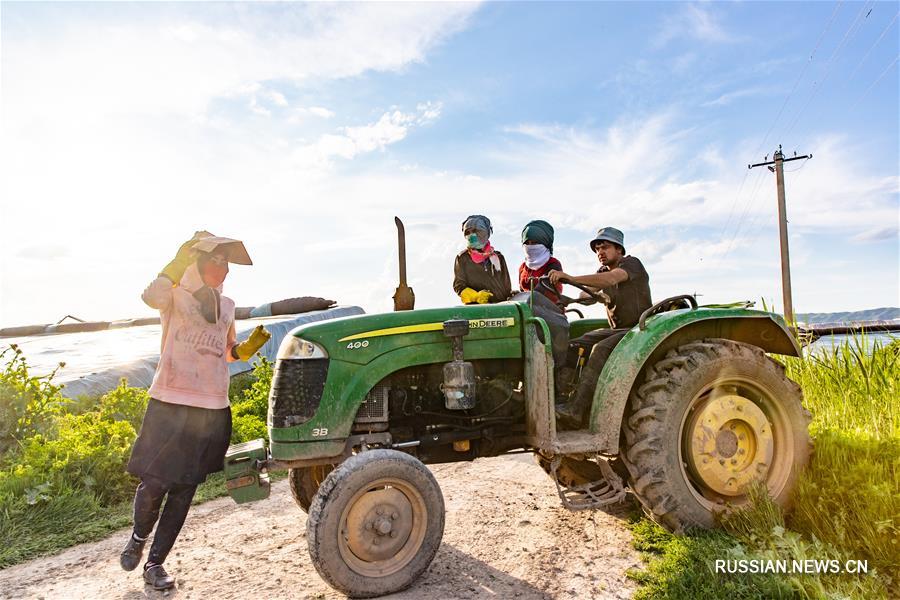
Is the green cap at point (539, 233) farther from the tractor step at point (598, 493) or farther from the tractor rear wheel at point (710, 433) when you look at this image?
the tractor step at point (598, 493)

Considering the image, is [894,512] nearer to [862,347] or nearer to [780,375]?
[780,375]

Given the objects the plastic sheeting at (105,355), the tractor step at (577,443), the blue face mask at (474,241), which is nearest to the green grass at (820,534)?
the tractor step at (577,443)

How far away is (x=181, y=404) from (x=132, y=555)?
933 mm

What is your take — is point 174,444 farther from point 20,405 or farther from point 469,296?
point 20,405

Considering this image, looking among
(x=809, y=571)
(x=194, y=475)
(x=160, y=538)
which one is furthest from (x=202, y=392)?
(x=809, y=571)

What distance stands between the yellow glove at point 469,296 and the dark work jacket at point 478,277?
23 centimetres

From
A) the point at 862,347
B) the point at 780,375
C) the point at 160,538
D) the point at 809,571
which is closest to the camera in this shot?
the point at 809,571

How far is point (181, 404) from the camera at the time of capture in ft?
11.4

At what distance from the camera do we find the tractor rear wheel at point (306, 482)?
4.06 meters

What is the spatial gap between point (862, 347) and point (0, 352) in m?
8.77

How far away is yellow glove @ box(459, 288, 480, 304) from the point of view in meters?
4.38

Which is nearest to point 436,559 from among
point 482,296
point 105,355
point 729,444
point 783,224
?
point 482,296

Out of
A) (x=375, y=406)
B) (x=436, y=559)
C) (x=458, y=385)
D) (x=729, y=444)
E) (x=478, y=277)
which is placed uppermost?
(x=478, y=277)

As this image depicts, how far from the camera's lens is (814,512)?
375cm
